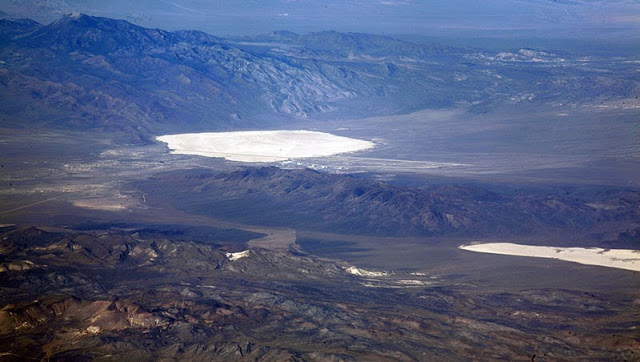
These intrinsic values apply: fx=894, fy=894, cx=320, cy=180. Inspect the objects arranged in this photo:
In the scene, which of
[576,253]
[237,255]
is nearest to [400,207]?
[576,253]

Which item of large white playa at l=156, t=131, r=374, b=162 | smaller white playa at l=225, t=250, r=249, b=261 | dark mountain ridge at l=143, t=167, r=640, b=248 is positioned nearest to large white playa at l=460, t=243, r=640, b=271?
dark mountain ridge at l=143, t=167, r=640, b=248

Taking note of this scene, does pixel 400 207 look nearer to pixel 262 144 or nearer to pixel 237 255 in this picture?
pixel 237 255

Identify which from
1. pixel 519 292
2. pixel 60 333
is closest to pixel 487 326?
pixel 519 292

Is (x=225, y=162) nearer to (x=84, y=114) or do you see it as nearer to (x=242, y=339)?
(x=84, y=114)

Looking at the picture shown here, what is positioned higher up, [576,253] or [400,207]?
[400,207]

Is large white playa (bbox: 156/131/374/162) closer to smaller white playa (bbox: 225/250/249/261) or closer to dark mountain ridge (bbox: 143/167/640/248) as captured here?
dark mountain ridge (bbox: 143/167/640/248)

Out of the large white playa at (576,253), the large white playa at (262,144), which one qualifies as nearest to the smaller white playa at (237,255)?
the large white playa at (576,253)

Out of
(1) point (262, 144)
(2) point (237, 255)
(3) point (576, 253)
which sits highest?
(1) point (262, 144)
